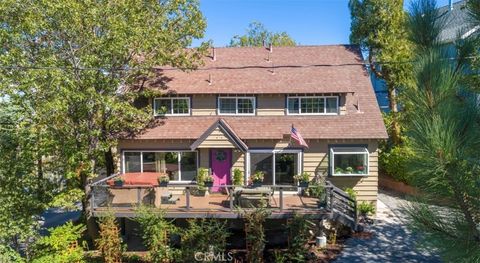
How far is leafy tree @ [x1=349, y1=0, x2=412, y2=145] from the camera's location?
61.6 ft

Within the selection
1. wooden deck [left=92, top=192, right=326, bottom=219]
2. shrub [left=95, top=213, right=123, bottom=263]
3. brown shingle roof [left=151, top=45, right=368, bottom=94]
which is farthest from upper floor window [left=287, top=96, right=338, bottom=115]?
shrub [left=95, top=213, right=123, bottom=263]

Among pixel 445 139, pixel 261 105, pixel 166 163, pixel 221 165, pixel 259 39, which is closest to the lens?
pixel 445 139

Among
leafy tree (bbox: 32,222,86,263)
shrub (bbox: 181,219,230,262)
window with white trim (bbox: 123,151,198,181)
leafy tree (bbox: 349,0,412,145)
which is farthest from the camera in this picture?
leafy tree (bbox: 349,0,412,145)

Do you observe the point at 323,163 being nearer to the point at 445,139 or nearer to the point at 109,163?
the point at 109,163

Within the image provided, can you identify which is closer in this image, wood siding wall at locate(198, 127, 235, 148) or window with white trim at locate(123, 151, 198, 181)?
wood siding wall at locate(198, 127, 235, 148)

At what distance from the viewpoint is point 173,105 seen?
54.5 feet

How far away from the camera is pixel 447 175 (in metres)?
2.81

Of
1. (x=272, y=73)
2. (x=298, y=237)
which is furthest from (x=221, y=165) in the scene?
(x=298, y=237)

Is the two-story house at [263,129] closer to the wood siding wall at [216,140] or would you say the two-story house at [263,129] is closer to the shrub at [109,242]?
the wood siding wall at [216,140]

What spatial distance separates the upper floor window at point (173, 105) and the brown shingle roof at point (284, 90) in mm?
386

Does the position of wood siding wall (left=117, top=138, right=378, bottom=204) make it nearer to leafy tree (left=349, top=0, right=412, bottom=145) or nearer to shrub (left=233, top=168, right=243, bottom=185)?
shrub (left=233, top=168, right=243, bottom=185)

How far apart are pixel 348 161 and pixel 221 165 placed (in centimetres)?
535

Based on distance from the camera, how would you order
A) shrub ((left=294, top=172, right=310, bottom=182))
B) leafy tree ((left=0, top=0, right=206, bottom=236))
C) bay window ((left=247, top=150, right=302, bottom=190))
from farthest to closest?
bay window ((left=247, top=150, right=302, bottom=190))
shrub ((left=294, top=172, right=310, bottom=182))
leafy tree ((left=0, top=0, right=206, bottom=236))

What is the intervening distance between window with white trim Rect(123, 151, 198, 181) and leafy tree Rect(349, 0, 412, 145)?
10338mm
